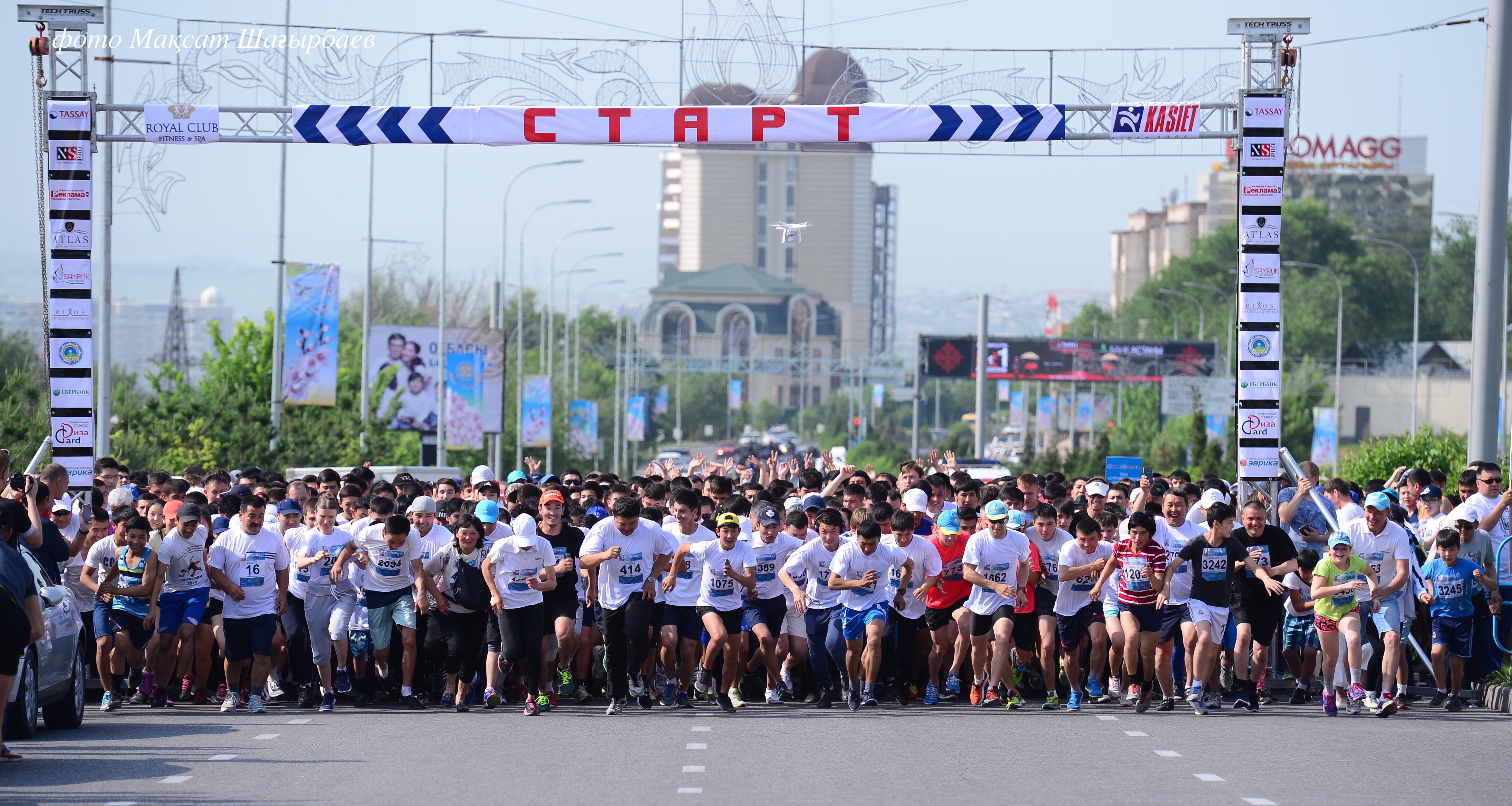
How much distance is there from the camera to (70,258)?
17.4 m

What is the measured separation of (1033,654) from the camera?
13812mm

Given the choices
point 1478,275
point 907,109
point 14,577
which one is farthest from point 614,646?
point 1478,275

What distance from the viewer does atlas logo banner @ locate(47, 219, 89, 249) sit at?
682 inches

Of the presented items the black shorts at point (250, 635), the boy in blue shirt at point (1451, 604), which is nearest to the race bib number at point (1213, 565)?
the boy in blue shirt at point (1451, 604)

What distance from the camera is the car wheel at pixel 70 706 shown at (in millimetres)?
11484

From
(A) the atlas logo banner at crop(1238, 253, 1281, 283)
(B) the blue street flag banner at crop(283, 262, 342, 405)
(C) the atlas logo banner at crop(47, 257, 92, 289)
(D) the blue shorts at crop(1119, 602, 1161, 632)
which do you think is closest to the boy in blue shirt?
(D) the blue shorts at crop(1119, 602, 1161, 632)

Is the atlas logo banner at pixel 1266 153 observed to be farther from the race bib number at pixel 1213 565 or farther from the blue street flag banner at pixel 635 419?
the blue street flag banner at pixel 635 419

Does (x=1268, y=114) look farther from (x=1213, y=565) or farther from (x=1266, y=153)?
(x=1213, y=565)

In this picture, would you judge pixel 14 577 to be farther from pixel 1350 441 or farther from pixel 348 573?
pixel 1350 441

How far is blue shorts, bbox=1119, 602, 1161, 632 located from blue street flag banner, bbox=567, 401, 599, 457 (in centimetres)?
4450

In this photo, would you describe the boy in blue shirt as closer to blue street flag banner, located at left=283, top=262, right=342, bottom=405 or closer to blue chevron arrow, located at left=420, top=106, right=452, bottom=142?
blue chevron arrow, located at left=420, top=106, right=452, bottom=142

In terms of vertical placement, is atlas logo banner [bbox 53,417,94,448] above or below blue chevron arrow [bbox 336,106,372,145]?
below

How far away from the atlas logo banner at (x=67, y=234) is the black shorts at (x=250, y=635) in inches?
249

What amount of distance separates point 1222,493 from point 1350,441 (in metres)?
67.5
